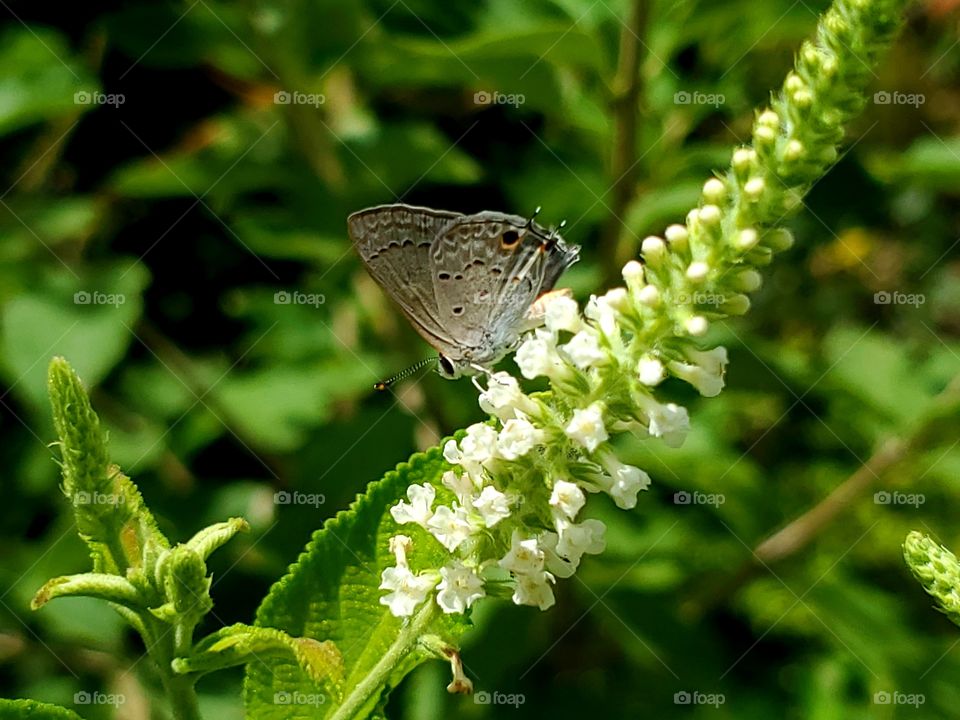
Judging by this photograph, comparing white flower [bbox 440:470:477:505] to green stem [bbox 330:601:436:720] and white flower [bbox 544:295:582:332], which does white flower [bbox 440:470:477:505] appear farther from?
white flower [bbox 544:295:582:332]

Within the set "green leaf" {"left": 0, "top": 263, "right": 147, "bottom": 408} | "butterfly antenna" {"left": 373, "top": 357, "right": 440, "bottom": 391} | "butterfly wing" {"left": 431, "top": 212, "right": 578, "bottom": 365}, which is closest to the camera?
"butterfly wing" {"left": 431, "top": 212, "right": 578, "bottom": 365}

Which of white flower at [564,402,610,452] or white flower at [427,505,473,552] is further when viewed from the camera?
white flower at [427,505,473,552]

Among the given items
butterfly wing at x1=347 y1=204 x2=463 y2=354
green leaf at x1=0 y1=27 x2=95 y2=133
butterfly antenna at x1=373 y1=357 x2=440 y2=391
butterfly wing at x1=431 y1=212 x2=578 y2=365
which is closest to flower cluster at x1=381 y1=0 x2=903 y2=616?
butterfly wing at x1=431 y1=212 x2=578 y2=365

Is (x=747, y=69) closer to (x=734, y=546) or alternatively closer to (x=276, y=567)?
(x=734, y=546)

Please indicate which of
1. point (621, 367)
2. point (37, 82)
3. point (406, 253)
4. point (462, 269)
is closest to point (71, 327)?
point (37, 82)

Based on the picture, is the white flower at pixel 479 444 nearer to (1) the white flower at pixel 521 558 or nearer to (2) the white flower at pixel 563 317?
(1) the white flower at pixel 521 558

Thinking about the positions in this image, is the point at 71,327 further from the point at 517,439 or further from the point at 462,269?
the point at 517,439

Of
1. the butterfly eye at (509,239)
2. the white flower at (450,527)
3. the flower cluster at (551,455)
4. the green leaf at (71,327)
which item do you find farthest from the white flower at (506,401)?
the green leaf at (71,327)
